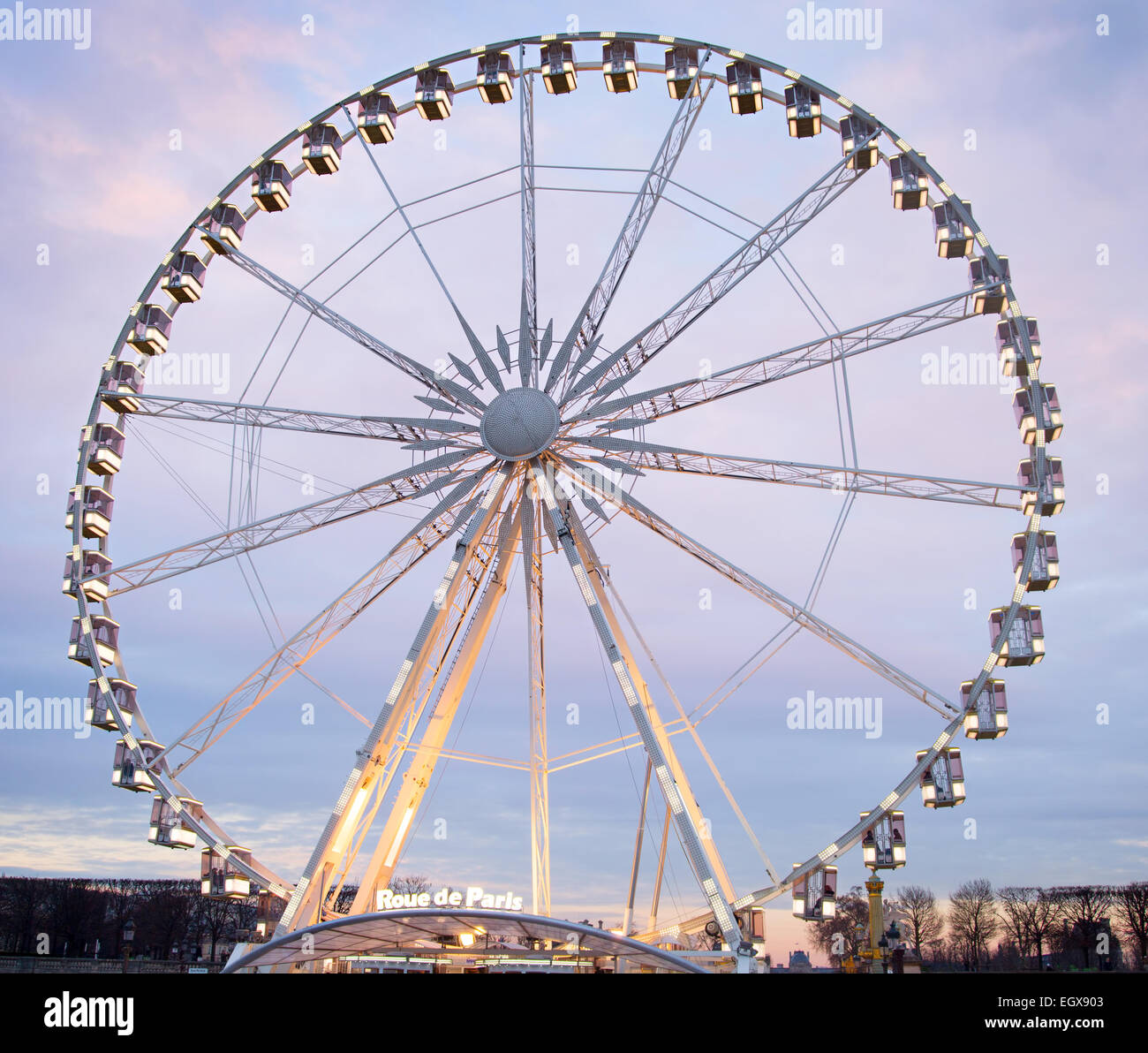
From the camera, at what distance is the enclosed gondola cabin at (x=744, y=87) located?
2825 centimetres

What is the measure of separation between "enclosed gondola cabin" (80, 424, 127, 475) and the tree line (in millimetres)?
55240

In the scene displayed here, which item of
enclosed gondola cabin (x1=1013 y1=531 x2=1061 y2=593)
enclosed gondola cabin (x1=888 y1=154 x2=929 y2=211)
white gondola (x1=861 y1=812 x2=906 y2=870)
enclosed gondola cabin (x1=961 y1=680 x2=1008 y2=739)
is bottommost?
white gondola (x1=861 y1=812 x2=906 y2=870)

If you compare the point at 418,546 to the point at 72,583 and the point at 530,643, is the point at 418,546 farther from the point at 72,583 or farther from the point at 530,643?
the point at 72,583

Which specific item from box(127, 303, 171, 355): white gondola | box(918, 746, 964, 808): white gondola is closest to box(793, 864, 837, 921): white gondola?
box(918, 746, 964, 808): white gondola

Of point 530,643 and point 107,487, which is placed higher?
point 107,487

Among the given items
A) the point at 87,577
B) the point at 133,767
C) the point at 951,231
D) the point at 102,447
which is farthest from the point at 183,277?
Answer: the point at 951,231

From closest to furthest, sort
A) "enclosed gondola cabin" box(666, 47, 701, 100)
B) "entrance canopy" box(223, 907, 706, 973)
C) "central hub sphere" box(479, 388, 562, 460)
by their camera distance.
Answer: "entrance canopy" box(223, 907, 706, 973), "central hub sphere" box(479, 388, 562, 460), "enclosed gondola cabin" box(666, 47, 701, 100)

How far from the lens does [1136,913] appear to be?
7550 cm

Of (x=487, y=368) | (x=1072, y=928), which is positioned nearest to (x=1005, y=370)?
(x=487, y=368)

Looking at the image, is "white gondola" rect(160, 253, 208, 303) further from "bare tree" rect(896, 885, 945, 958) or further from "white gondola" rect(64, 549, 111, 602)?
"bare tree" rect(896, 885, 945, 958)

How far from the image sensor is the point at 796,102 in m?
28.3

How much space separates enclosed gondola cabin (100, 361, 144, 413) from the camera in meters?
29.1

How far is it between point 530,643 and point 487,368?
21.8 ft

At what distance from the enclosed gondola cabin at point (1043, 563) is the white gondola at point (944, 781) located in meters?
4.11
